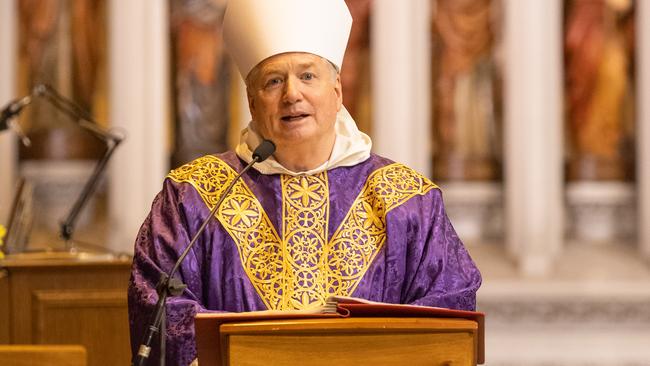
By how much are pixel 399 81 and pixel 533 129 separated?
2.96ft

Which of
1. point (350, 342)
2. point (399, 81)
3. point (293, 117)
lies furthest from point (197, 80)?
point (350, 342)

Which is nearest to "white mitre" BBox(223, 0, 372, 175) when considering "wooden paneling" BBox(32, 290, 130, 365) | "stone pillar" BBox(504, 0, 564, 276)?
"wooden paneling" BBox(32, 290, 130, 365)

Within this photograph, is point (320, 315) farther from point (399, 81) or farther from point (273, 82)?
point (399, 81)

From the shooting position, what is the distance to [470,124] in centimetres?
859

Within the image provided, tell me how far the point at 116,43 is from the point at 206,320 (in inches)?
208

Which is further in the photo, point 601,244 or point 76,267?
point 601,244

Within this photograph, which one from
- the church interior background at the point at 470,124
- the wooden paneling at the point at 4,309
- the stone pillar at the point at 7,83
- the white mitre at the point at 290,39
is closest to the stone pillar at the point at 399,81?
the church interior background at the point at 470,124

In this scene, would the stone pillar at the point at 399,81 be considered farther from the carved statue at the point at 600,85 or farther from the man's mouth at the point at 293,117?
the man's mouth at the point at 293,117

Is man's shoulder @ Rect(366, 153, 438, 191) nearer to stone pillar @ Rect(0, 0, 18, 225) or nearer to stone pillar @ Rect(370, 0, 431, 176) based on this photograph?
stone pillar @ Rect(370, 0, 431, 176)

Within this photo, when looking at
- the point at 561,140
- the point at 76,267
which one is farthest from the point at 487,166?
the point at 76,267

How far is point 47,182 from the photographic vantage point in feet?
27.0

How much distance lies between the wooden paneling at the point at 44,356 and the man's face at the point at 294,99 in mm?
1001

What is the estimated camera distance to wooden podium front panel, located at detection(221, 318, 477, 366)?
2932 mm

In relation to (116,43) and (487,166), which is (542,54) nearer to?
(487,166)
